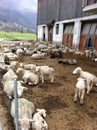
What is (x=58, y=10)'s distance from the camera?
79.0ft

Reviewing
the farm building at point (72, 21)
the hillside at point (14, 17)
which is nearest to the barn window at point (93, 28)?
the farm building at point (72, 21)

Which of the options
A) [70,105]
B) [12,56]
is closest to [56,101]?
[70,105]

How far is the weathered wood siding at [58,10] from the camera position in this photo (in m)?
18.7

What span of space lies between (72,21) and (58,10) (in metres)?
5.32

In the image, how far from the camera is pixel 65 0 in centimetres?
2209

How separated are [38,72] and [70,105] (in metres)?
2.60

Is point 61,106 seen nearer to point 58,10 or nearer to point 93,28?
point 93,28

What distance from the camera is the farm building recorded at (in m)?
15.6

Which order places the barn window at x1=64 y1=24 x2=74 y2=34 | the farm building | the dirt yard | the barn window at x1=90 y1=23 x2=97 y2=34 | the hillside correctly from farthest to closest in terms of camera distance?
the hillside, the barn window at x1=64 y1=24 x2=74 y2=34, the barn window at x1=90 y1=23 x2=97 y2=34, the farm building, the dirt yard

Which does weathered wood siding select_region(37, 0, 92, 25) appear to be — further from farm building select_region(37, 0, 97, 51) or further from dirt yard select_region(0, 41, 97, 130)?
dirt yard select_region(0, 41, 97, 130)

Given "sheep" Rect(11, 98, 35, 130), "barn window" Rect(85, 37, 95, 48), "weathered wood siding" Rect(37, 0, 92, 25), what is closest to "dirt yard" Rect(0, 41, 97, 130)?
"sheep" Rect(11, 98, 35, 130)

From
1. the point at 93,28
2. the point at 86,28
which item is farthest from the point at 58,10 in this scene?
the point at 93,28

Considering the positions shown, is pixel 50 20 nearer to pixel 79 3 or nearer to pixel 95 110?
pixel 79 3

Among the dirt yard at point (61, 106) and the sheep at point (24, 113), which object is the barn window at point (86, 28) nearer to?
the dirt yard at point (61, 106)
